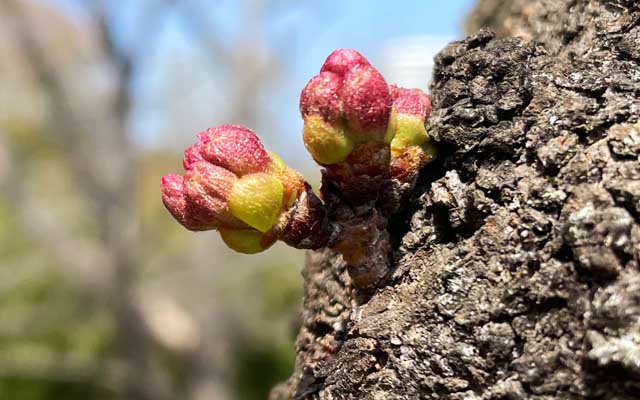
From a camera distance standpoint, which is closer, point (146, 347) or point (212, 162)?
point (212, 162)

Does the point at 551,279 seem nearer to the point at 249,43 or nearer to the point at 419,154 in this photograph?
the point at 419,154

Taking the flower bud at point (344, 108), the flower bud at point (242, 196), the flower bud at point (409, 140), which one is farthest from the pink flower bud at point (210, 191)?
the flower bud at point (409, 140)

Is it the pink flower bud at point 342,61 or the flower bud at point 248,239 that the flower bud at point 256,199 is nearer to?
the flower bud at point 248,239

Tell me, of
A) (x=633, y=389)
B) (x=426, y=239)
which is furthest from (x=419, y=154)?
(x=633, y=389)

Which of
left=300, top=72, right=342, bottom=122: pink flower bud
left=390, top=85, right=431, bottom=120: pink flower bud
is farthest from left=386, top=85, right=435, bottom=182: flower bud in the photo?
left=300, top=72, right=342, bottom=122: pink flower bud

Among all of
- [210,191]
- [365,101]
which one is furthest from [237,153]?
[365,101]

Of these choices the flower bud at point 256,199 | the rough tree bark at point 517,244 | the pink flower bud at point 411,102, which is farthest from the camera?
the pink flower bud at point 411,102

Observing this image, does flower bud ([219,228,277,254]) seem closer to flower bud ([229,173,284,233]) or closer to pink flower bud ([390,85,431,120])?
flower bud ([229,173,284,233])
